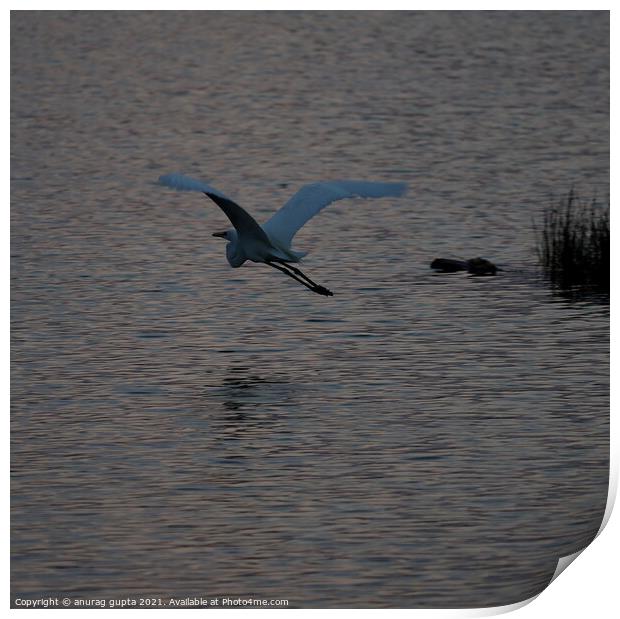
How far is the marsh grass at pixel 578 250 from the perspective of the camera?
34.8 feet

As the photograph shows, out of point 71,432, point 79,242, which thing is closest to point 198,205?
point 79,242

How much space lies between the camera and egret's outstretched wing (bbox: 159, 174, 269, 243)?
26.2 feet

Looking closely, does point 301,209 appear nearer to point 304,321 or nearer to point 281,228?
point 281,228

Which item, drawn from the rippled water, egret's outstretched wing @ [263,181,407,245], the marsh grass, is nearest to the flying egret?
egret's outstretched wing @ [263,181,407,245]

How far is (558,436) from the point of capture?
27.4 ft

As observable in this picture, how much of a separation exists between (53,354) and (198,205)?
387 centimetres

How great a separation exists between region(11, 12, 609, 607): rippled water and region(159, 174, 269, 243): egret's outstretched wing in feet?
2.48

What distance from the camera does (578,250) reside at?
10.9 m

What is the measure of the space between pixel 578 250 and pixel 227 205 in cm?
308

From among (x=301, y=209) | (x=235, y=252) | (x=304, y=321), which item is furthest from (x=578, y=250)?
(x=235, y=252)

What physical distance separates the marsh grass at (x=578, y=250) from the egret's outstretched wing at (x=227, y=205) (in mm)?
2275

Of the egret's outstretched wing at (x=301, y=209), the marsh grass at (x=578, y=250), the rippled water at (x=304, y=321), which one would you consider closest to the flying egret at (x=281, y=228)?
the egret's outstretched wing at (x=301, y=209)

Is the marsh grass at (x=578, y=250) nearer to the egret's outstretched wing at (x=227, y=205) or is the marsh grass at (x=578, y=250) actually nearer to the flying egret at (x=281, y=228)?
the flying egret at (x=281, y=228)

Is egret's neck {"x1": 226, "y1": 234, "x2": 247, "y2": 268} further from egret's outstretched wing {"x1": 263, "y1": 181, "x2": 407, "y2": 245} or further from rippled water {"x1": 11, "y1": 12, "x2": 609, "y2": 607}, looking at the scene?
rippled water {"x1": 11, "y1": 12, "x2": 609, "y2": 607}
